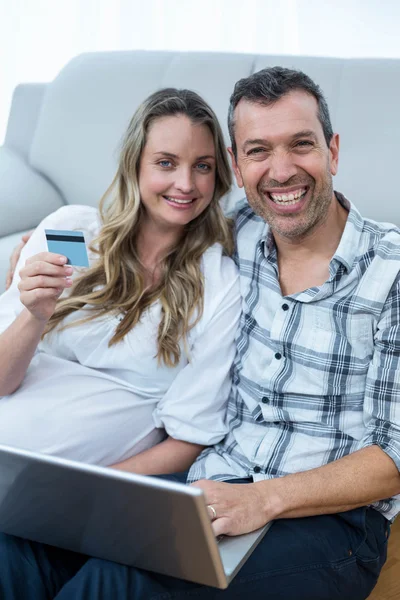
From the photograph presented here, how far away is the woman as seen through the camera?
4.69 ft

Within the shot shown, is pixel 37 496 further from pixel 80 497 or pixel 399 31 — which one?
pixel 399 31

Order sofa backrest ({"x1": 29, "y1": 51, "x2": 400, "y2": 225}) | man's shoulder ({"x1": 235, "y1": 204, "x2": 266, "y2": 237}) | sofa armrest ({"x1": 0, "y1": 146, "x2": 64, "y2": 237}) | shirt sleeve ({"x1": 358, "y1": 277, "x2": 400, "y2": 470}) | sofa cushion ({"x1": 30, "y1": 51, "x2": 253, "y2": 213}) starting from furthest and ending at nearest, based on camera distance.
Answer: sofa armrest ({"x1": 0, "y1": 146, "x2": 64, "y2": 237}), sofa cushion ({"x1": 30, "y1": 51, "x2": 253, "y2": 213}), sofa backrest ({"x1": 29, "y1": 51, "x2": 400, "y2": 225}), man's shoulder ({"x1": 235, "y1": 204, "x2": 266, "y2": 237}), shirt sleeve ({"x1": 358, "y1": 277, "x2": 400, "y2": 470})

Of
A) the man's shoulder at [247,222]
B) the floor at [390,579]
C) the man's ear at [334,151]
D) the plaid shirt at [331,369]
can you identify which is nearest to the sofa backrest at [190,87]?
the man's shoulder at [247,222]

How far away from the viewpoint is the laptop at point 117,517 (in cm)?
85

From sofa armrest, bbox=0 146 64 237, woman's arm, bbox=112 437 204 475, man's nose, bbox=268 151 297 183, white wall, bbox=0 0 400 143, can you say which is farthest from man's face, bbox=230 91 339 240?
white wall, bbox=0 0 400 143

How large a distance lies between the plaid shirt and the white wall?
5.59 feet

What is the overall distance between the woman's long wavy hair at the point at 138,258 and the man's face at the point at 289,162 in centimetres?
20

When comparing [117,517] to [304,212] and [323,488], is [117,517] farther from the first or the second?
[304,212]

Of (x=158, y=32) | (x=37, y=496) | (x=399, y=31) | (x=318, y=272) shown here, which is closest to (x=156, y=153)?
(x=318, y=272)

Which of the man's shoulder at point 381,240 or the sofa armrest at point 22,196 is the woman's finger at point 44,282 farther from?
the sofa armrest at point 22,196

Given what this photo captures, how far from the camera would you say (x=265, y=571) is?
1.14 meters

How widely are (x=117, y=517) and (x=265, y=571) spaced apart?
1.04 ft

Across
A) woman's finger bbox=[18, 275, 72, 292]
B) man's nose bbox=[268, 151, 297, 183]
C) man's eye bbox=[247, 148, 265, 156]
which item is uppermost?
man's eye bbox=[247, 148, 265, 156]

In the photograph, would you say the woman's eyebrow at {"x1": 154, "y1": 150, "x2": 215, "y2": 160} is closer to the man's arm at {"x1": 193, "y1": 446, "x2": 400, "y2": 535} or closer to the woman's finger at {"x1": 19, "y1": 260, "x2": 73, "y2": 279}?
Result: the woman's finger at {"x1": 19, "y1": 260, "x2": 73, "y2": 279}
